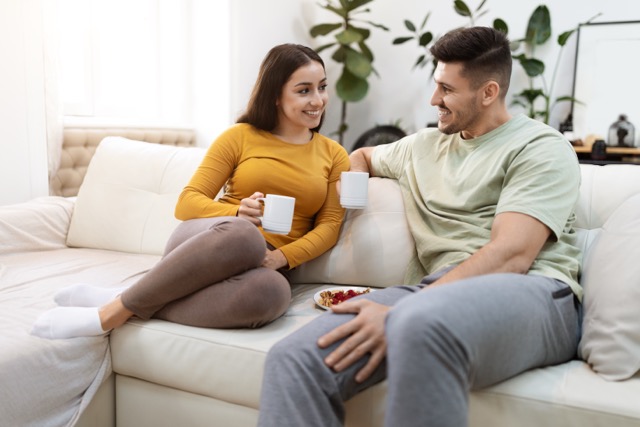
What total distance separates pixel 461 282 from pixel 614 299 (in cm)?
39

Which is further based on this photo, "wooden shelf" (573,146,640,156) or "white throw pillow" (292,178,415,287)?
"wooden shelf" (573,146,640,156)

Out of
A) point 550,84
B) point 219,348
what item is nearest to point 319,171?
point 219,348

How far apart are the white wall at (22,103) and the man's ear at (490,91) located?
1.93 metres

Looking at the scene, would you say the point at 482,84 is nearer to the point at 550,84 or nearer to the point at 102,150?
the point at 102,150

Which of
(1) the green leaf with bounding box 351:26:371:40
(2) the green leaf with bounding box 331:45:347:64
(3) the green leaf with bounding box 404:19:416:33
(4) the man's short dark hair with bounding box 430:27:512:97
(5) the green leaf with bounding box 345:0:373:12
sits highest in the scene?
(5) the green leaf with bounding box 345:0:373:12

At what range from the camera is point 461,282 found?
1033 mm

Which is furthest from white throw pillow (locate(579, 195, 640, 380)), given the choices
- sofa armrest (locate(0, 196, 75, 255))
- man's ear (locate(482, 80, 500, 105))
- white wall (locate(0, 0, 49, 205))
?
white wall (locate(0, 0, 49, 205))

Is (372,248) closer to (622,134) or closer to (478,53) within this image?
(478,53)

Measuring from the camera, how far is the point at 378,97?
4691 mm

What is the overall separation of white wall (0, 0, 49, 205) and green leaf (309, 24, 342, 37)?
7.23ft

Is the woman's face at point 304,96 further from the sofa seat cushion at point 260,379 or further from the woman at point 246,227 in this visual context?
the sofa seat cushion at point 260,379

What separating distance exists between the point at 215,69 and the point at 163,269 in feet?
8.83

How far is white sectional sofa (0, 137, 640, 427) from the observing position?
1.09m

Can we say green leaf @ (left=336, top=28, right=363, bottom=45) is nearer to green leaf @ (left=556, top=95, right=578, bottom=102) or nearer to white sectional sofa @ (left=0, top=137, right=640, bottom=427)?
green leaf @ (left=556, top=95, right=578, bottom=102)
